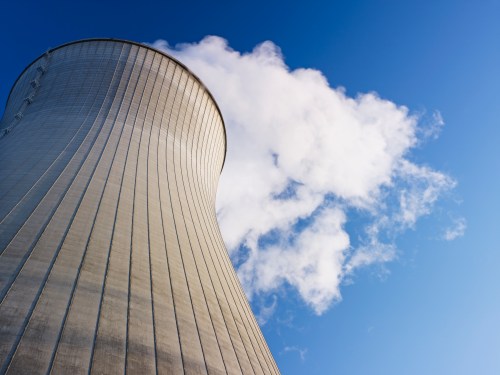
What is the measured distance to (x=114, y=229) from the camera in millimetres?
4184

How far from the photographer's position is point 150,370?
271cm

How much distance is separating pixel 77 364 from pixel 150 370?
0.49 meters

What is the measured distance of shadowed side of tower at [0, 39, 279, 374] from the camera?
109 inches

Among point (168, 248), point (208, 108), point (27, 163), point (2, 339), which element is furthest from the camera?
point (208, 108)

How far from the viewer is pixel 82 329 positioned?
2740 millimetres

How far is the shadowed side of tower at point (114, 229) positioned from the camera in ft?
9.07

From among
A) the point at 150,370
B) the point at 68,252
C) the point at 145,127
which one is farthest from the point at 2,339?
the point at 145,127

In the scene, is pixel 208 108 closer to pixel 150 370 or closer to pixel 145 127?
pixel 145 127

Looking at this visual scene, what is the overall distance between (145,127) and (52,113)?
5.38 feet

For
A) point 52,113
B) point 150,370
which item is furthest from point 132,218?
point 52,113

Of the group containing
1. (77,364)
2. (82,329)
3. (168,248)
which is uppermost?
(168,248)

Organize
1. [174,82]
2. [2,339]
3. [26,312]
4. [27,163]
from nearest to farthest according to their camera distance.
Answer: [2,339] < [26,312] < [27,163] < [174,82]

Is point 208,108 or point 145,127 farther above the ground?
point 208,108

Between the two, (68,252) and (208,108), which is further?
(208,108)
